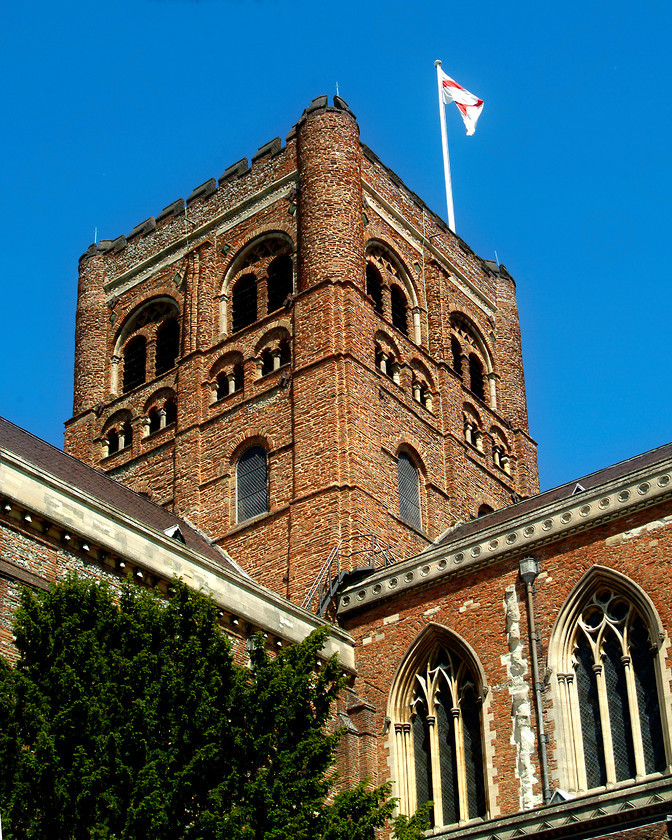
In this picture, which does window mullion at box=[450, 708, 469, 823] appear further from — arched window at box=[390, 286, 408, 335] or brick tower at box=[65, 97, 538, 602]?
arched window at box=[390, 286, 408, 335]

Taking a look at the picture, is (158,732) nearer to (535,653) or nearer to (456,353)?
(535,653)

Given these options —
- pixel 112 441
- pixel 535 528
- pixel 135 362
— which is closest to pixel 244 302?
pixel 135 362

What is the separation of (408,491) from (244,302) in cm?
849

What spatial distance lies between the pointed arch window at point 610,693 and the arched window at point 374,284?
17273mm

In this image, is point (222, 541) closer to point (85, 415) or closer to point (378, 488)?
point (378, 488)

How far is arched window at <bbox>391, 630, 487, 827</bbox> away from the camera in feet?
89.7

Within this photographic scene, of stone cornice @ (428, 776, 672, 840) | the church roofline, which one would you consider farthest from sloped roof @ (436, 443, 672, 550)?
stone cornice @ (428, 776, 672, 840)

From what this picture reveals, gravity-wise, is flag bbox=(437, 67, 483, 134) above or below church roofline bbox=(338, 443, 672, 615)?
above

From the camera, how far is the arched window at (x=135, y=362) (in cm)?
4469

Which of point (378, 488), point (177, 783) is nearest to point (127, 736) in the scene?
point (177, 783)

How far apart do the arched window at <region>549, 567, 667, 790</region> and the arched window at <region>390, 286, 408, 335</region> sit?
1777 centimetres

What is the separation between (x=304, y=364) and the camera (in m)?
38.4

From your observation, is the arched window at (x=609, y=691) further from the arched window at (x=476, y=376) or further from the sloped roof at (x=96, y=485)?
the arched window at (x=476, y=376)

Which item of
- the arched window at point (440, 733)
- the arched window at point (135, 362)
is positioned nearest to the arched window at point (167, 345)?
the arched window at point (135, 362)
